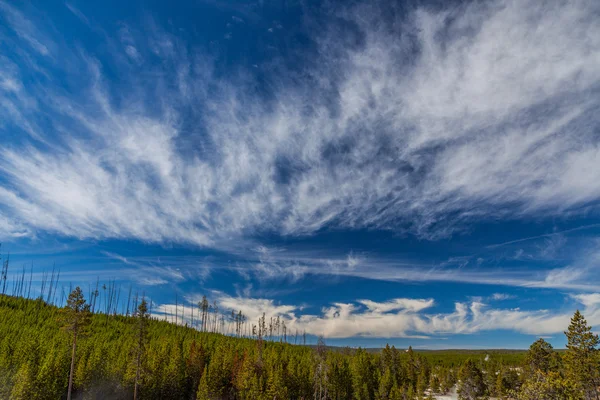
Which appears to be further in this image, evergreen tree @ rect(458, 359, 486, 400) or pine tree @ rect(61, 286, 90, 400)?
evergreen tree @ rect(458, 359, 486, 400)

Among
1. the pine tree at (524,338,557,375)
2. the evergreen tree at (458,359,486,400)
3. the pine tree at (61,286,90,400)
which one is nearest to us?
the pine tree at (61,286,90,400)

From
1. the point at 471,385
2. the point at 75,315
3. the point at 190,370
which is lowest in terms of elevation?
the point at 471,385

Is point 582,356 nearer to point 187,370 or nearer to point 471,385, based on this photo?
point 471,385

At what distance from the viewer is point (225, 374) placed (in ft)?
286

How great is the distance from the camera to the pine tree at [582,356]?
A: 48.7 meters

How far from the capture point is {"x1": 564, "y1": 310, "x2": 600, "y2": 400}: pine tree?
Result: 48719 millimetres

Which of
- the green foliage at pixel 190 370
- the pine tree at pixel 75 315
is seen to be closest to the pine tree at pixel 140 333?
the green foliage at pixel 190 370

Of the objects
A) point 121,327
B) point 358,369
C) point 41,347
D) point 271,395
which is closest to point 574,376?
point 271,395

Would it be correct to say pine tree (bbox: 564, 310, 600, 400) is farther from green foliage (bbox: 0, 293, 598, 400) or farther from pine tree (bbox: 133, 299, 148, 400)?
pine tree (bbox: 133, 299, 148, 400)

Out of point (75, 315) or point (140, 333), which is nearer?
point (75, 315)

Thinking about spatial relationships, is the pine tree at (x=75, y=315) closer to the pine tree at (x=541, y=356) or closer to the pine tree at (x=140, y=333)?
the pine tree at (x=140, y=333)

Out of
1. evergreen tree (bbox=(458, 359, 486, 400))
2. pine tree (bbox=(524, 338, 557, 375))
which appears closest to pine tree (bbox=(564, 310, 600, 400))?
pine tree (bbox=(524, 338, 557, 375))

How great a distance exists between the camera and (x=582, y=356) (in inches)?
1972

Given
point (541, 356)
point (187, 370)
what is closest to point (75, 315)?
point (187, 370)
